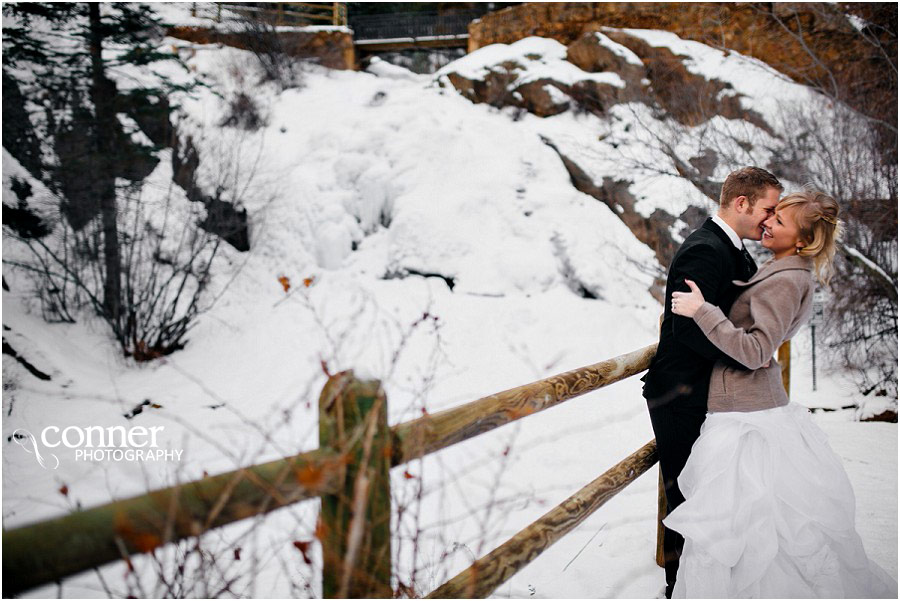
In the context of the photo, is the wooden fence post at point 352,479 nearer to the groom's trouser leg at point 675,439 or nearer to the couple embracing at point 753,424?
the couple embracing at point 753,424

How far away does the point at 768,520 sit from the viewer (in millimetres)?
2109

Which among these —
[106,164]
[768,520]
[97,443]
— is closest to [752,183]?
[768,520]

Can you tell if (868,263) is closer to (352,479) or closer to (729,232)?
(729,232)

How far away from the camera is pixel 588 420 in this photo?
7.18 meters

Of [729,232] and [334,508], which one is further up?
[729,232]

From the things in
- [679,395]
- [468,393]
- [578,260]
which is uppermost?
[679,395]

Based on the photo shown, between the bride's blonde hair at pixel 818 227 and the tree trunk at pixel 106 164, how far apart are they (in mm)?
8796

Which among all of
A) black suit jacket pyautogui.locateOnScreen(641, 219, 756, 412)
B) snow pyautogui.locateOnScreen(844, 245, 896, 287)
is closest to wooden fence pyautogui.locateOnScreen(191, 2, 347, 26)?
snow pyautogui.locateOnScreen(844, 245, 896, 287)

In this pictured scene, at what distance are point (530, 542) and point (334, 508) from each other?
3.00ft

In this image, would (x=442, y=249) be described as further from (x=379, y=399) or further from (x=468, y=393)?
(x=379, y=399)

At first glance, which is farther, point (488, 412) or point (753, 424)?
point (753, 424)

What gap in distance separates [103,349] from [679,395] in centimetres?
873

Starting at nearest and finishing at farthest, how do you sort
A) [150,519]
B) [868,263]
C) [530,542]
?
1. [150,519]
2. [530,542]
3. [868,263]

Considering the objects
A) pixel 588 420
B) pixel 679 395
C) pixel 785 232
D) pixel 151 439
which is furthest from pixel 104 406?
pixel 785 232
